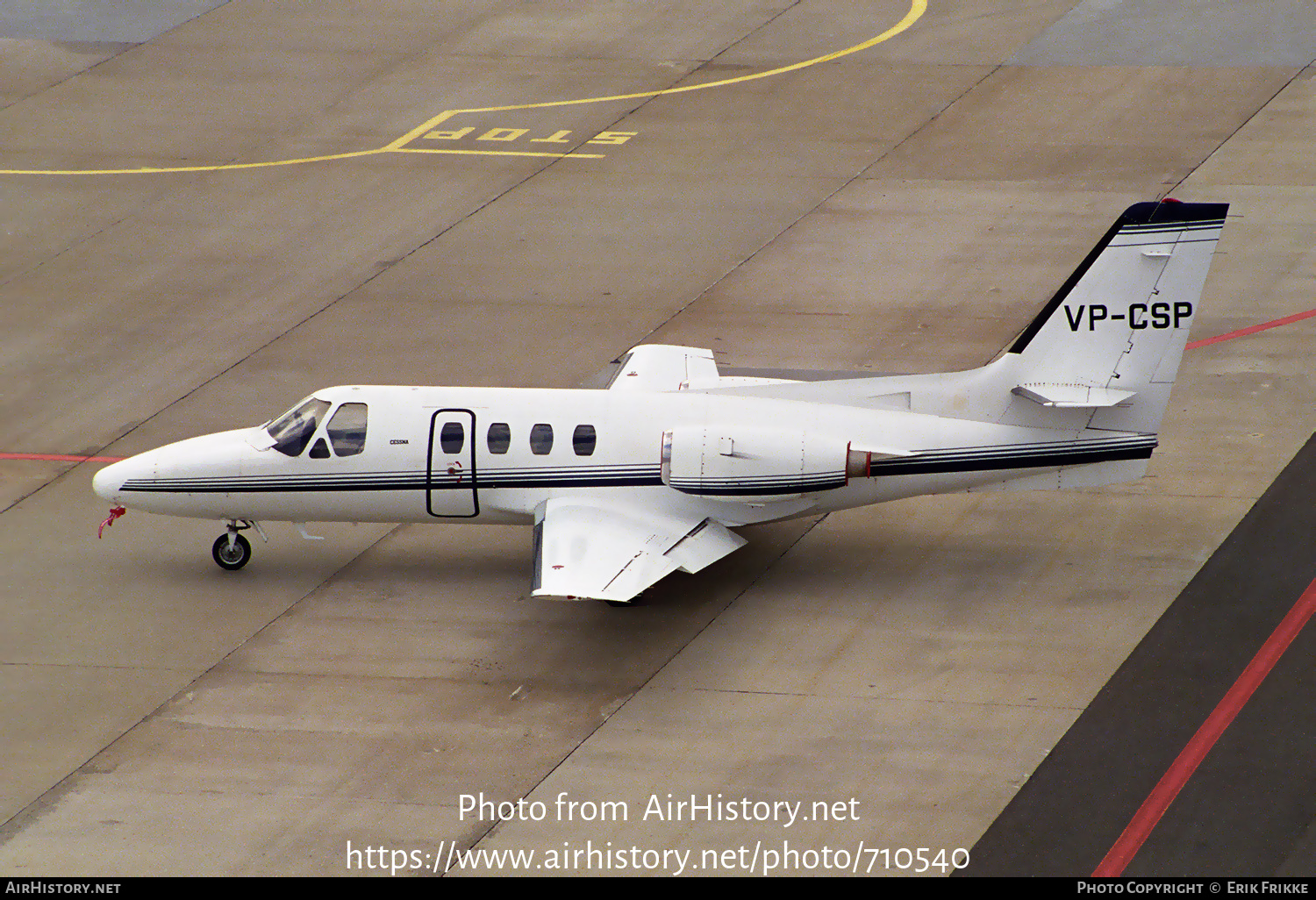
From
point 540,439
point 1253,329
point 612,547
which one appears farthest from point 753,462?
point 1253,329

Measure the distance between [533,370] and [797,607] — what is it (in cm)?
888

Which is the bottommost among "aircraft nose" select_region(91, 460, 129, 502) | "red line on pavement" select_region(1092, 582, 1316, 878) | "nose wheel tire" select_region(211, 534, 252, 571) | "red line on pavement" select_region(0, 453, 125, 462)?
"red line on pavement" select_region(1092, 582, 1316, 878)

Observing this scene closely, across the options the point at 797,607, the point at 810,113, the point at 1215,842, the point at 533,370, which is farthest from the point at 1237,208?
the point at 1215,842

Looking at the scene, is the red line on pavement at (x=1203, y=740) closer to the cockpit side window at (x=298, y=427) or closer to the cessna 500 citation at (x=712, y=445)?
the cessna 500 citation at (x=712, y=445)

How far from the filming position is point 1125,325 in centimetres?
2412

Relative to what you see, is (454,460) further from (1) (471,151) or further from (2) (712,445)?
(1) (471,151)

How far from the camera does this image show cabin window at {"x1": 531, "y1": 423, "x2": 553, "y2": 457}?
2498 centimetres

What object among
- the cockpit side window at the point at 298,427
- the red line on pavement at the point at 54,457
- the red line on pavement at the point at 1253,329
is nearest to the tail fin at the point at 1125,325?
the red line on pavement at the point at 1253,329

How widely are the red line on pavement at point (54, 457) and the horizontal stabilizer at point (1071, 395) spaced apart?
46.0 feet

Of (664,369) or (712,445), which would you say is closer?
(712,445)

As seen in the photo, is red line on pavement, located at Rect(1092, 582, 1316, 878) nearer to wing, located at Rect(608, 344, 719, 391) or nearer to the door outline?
wing, located at Rect(608, 344, 719, 391)

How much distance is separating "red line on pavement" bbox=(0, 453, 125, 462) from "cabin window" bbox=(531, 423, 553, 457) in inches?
312

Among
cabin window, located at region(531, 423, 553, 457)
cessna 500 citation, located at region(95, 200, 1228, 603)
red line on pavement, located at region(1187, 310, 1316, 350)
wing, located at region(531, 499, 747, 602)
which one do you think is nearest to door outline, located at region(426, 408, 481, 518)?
cessna 500 citation, located at region(95, 200, 1228, 603)

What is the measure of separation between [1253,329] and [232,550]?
1746 centimetres
